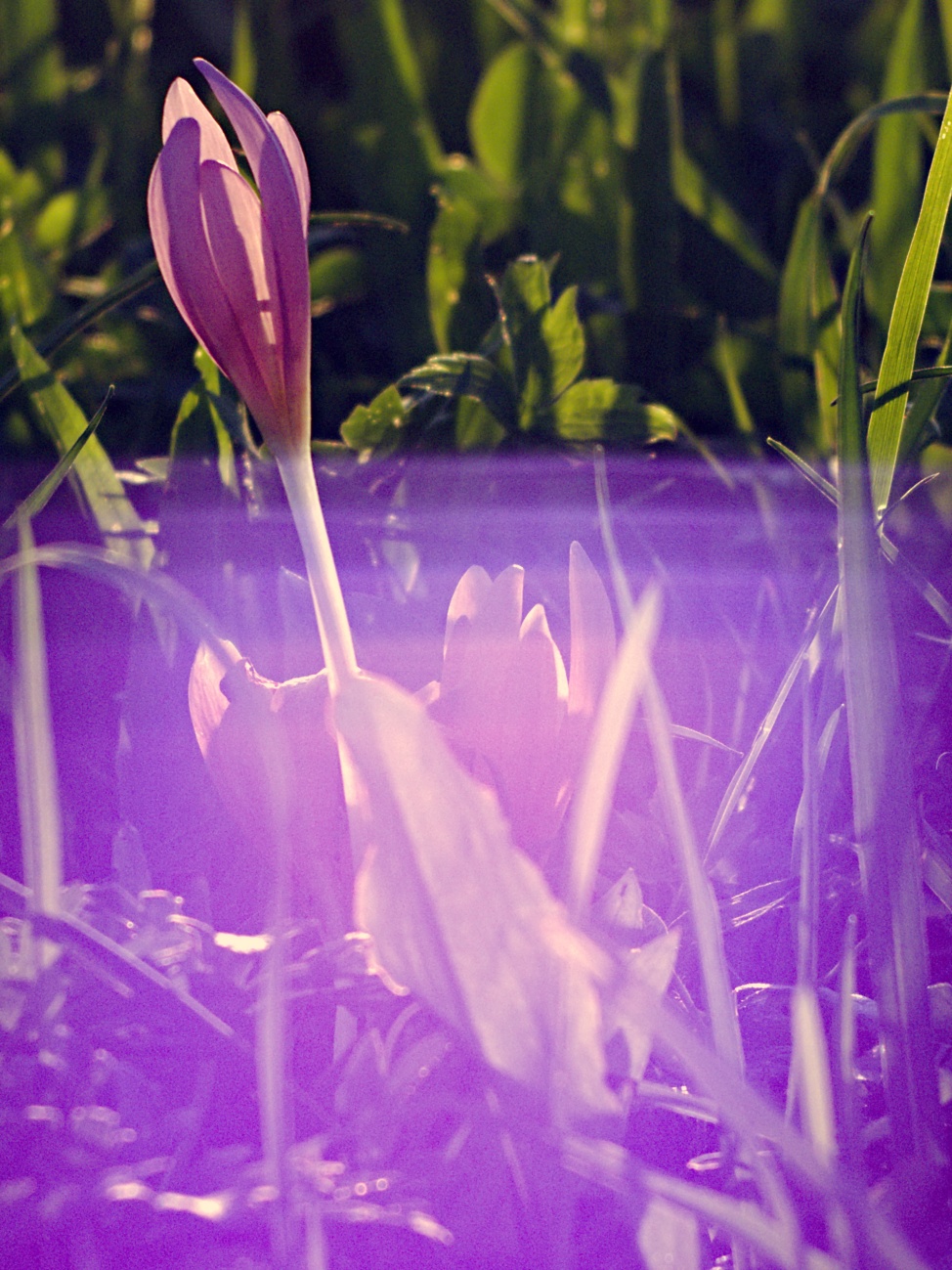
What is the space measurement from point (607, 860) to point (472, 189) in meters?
0.67

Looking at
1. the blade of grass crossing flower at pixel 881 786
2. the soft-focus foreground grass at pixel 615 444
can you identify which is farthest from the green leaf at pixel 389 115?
the blade of grass crossing flower at pixel 881 786

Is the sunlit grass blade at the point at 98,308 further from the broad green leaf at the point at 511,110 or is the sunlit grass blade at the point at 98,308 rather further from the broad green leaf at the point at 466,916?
the broad green leaf at the point at 511,110

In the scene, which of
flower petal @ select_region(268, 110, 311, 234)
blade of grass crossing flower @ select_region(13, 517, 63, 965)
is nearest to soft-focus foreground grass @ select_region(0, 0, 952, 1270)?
blade of grass crossing flower @ select_region(13, 517, 63, 965)

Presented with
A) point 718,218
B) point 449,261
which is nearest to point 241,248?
point 449,261

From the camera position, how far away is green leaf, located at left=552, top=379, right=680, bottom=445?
53 centimetres

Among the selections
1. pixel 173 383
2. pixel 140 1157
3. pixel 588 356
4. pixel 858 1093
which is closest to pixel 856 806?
pixel 858 1093

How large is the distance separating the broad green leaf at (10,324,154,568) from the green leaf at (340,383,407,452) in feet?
0.36

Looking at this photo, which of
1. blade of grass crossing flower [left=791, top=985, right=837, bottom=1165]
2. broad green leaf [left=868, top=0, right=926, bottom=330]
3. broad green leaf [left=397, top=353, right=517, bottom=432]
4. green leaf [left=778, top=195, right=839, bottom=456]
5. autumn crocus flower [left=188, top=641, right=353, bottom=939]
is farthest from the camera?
broad green leaf [left=868, top=0, right=926, bottom=330]

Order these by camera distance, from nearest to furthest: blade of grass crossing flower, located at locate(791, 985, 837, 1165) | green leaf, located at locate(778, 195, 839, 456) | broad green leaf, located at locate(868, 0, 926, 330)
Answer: blade of grass crossing flower, located at locate(791, 985, 837, 1165) → green leaf, located at locate(778, 195, 839, 456) → broad green leaf, located at locate(868, 0, 926, 330)

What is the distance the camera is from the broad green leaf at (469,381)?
0.49 meters

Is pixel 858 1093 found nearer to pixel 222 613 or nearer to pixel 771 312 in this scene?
pixel 222 613

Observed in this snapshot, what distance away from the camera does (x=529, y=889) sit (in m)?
0.26

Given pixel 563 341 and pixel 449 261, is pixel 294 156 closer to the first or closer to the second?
pixel 563 341

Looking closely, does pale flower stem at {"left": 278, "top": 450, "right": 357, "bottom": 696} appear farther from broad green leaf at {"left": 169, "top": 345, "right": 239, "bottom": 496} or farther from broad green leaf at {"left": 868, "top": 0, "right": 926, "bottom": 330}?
broad green leaf at {"left": 868, "top": 0, "right": 926, "bottom": 330}
